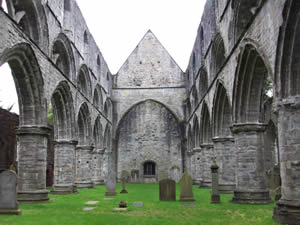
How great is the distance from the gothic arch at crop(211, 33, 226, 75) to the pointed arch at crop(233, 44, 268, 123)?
3.91 meters

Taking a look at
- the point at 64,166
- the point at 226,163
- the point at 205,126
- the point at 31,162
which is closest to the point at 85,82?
the point at 64,166

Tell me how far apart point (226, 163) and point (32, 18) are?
929 cm

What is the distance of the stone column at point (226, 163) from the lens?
1345cm

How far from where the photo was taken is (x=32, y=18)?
1077cm

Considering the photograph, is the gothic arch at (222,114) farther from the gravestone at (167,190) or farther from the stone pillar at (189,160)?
the stone pillar at (189,160)

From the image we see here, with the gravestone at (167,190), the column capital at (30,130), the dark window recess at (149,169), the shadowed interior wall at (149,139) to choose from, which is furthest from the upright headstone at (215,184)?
the dark window recess at (149,169)

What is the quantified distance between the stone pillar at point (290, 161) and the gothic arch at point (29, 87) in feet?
24.7

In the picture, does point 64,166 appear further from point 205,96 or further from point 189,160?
point 189,160

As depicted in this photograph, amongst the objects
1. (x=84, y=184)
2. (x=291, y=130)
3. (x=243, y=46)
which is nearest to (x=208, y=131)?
(x=84, y=184)

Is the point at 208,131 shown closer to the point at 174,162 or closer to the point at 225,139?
the point at 225,139

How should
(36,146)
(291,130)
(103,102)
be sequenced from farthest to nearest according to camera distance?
(103,102) → (36,146) → (291,130)

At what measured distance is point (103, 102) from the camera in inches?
905

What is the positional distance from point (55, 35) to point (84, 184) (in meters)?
9.23

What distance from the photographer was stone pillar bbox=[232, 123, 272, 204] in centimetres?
990
